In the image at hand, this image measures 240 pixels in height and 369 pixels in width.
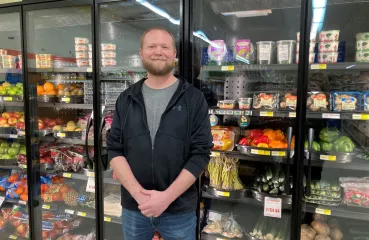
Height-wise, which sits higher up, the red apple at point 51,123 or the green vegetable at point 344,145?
the red apple at point 51,123

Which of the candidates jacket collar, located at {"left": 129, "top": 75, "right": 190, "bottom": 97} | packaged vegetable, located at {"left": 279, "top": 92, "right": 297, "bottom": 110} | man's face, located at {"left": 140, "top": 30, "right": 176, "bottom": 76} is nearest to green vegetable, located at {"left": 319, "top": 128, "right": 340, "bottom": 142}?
packaged vegetable, located at {"left": 279, "top": 92, "right": 297, "bottom": 110}

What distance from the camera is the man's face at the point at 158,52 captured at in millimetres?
1615

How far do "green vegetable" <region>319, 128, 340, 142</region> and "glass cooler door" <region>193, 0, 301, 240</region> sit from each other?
20 centimetres

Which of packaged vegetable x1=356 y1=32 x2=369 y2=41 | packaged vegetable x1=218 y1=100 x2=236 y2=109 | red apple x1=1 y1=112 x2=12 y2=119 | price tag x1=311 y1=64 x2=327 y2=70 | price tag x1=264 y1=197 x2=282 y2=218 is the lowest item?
price tag x1=264 y1=197 x2=282 y2=218

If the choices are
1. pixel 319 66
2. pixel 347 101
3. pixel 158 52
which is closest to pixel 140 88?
pixel 158 52

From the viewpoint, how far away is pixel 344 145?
204 centimetres

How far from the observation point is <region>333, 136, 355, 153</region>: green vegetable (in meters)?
2.02

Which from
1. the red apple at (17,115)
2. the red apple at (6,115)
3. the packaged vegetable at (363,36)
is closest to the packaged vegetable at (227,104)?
the packaged vegetable at (363,36)

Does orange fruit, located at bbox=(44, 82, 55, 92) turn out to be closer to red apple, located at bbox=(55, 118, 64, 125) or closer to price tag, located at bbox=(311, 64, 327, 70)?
red apple, located at bbox=(55, 118, 64, 125)

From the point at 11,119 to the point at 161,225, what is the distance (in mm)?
2138

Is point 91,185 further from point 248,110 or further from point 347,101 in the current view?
point 347,101

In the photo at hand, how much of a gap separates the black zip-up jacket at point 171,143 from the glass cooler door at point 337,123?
82 centimetres

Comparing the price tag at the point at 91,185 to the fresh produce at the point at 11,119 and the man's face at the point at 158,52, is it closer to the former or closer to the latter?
the fresh produce at the point at 11,119

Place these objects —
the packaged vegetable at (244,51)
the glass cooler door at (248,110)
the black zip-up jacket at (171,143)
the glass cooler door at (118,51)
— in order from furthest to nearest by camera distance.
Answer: the glass cooler door at (118,51), the packaged vegetable at (244,51), the glass cooler door at (248,110), the black zip-up jacket at (171,143)
